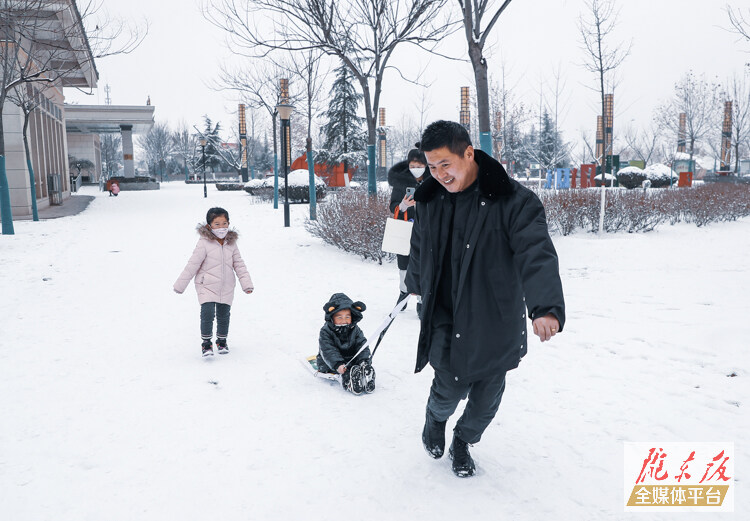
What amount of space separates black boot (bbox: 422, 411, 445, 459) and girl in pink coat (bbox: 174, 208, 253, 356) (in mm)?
2351

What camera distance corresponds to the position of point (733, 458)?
299 cm

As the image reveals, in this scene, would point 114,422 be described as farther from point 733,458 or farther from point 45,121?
point 45,121

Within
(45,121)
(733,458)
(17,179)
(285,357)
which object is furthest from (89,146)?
(733,458)

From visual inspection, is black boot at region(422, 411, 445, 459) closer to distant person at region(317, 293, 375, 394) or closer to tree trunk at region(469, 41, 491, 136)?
distant person at region(317, 293, 375, 394)

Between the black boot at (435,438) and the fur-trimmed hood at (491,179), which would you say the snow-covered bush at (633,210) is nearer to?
the black boot at (435,438)

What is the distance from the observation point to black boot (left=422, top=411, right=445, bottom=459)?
2930 millimetres

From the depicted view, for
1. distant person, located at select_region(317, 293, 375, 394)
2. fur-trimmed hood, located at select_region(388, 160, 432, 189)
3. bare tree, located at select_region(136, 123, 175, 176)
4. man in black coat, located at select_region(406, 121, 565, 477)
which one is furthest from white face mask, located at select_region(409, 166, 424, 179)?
bare tree, located at select_region(136, 123, 175, 176)

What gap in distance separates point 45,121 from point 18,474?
80.9 ft

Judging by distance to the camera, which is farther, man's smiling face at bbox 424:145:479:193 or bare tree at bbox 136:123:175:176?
bare tree at bbox 136:123:175:176

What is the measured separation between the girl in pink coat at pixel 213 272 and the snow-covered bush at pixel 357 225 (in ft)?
15.7

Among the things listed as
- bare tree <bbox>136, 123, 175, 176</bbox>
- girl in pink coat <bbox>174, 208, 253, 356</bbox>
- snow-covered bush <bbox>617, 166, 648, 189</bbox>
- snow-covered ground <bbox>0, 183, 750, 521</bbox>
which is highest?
bare tree <bbox>136, 123, 175, 176</bbox>

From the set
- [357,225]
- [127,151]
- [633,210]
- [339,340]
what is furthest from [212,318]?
[127,151]

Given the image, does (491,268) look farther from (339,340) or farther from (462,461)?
(339,340)

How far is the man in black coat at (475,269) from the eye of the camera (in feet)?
7.84
